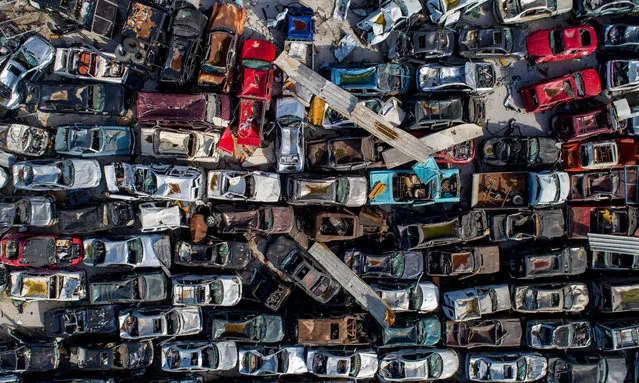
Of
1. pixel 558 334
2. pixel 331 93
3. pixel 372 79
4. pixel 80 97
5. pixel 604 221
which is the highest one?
pixel 372 79

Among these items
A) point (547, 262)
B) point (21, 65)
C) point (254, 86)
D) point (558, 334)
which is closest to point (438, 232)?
A: point (547, 262)

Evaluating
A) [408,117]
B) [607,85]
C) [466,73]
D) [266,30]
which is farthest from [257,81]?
[607,85]

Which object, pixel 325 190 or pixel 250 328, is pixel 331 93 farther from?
pixel 250 328

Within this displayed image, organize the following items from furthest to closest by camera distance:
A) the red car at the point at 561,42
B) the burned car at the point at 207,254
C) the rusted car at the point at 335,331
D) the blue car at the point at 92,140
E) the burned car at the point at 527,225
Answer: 1. the burned car at the point at 527,225
2. the red car at the point at 561,42
3. the rusted car at the point at 335,331
4. the burned car at the point at 207,254
5. the blue car at the point at 92,140

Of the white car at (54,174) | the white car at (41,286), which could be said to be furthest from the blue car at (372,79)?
the white car at (41,286)

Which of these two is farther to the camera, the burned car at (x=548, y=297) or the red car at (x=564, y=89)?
the burned car at (x=548, y=297)

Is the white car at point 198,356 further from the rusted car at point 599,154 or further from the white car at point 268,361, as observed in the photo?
the rusted car at point 599,154

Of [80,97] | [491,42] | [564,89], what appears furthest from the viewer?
[564,89]
